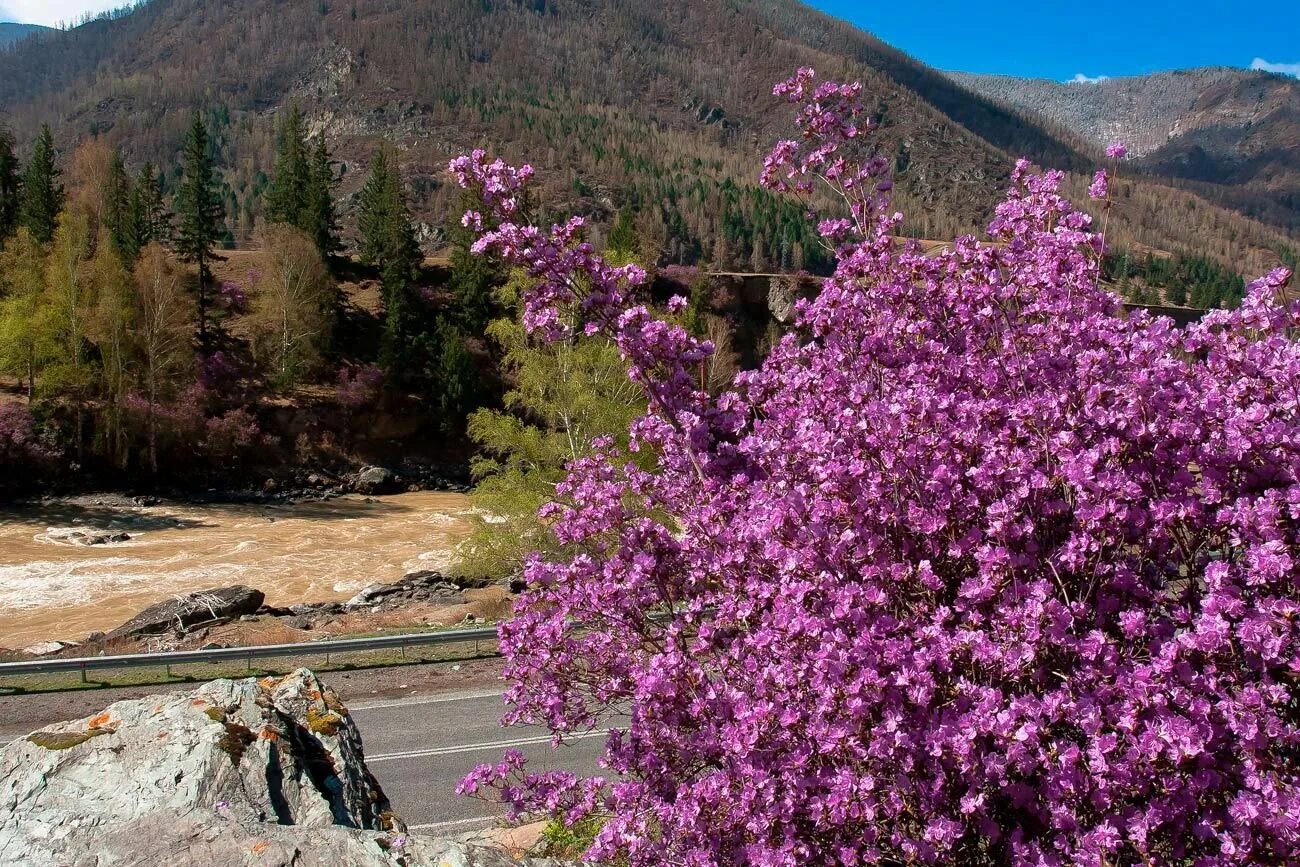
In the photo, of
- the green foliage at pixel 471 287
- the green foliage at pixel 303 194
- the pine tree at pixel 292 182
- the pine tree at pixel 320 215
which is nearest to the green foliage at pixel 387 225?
the pine tree at pixel 320 215

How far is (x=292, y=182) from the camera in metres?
65.6

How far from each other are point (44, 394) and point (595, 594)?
152 ft

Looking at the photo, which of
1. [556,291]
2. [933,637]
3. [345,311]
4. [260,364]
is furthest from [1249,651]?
[345,311]

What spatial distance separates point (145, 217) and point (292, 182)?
1044 centimetres

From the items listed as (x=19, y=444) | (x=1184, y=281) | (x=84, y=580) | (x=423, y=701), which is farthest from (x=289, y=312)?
(x=1184, y=281)

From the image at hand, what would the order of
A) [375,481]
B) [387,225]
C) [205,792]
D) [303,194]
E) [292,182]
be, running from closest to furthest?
[205,792]
[375,481]
[387,225]
[303,194]
[292,182]

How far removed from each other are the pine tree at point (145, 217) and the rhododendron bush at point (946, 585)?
55.7 meters

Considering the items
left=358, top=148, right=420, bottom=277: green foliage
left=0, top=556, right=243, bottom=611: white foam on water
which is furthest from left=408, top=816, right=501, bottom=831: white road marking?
left=358, top=148, right=420, bottom=277: green foliage

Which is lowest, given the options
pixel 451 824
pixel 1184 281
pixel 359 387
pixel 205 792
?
pixel 451 824

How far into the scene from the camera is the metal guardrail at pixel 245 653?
47.1 feet

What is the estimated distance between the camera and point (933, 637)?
318cm

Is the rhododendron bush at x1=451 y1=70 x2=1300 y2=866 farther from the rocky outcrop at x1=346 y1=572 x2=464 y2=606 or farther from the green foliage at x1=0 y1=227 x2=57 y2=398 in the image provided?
the green foliage at x1=0 y1=227 x2=57 y2=398

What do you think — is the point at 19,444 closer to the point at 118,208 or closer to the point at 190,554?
the point at 190,554

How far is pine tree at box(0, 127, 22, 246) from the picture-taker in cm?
5566
